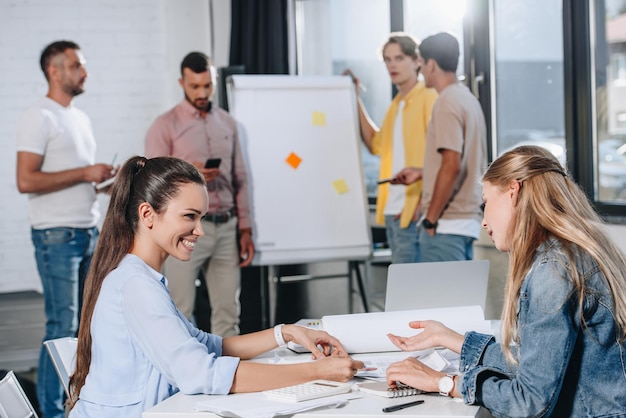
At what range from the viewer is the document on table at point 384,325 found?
2117 mm

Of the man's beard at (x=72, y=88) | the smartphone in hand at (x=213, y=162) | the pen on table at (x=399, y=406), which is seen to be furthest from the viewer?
the smartphone in hand at (x=213, y=162)

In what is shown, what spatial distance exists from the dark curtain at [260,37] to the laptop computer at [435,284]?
11.4 ft

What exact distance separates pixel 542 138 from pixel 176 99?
2.90m

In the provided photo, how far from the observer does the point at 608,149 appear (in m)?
3.96

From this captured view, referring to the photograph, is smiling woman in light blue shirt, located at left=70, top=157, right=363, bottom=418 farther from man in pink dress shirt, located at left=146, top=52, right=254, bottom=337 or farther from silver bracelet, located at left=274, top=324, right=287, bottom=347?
man in pink dress shirt, located at left=146, top=52, right=254, bottom=337

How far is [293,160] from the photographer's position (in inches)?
185

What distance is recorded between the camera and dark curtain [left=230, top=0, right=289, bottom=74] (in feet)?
18.4

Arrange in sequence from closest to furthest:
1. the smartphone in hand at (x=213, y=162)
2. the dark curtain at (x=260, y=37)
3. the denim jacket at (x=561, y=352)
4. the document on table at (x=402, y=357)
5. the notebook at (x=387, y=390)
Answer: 1. the denim jacket at (x=561, y=352)
2. the notebook at (x=387, y=390)
3. the document on table at (x=402, y=357)
4. the smartphone in hand at (x=213, y=162)
5. the dark curtain at (x=260, y=37)

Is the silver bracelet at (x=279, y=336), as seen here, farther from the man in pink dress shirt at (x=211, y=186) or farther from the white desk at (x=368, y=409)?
the man in pink dress shirt at (x=211, y=186)

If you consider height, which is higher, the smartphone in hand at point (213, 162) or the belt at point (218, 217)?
the smartphone in hand at point (213, 162)

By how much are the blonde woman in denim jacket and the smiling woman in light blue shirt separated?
38 cm

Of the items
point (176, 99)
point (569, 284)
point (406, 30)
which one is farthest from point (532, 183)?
point (176, 99)

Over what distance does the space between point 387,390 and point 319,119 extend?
10.3 feet

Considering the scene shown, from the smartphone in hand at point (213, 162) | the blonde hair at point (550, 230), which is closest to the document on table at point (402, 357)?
the blonde hair at point (550, 230)
